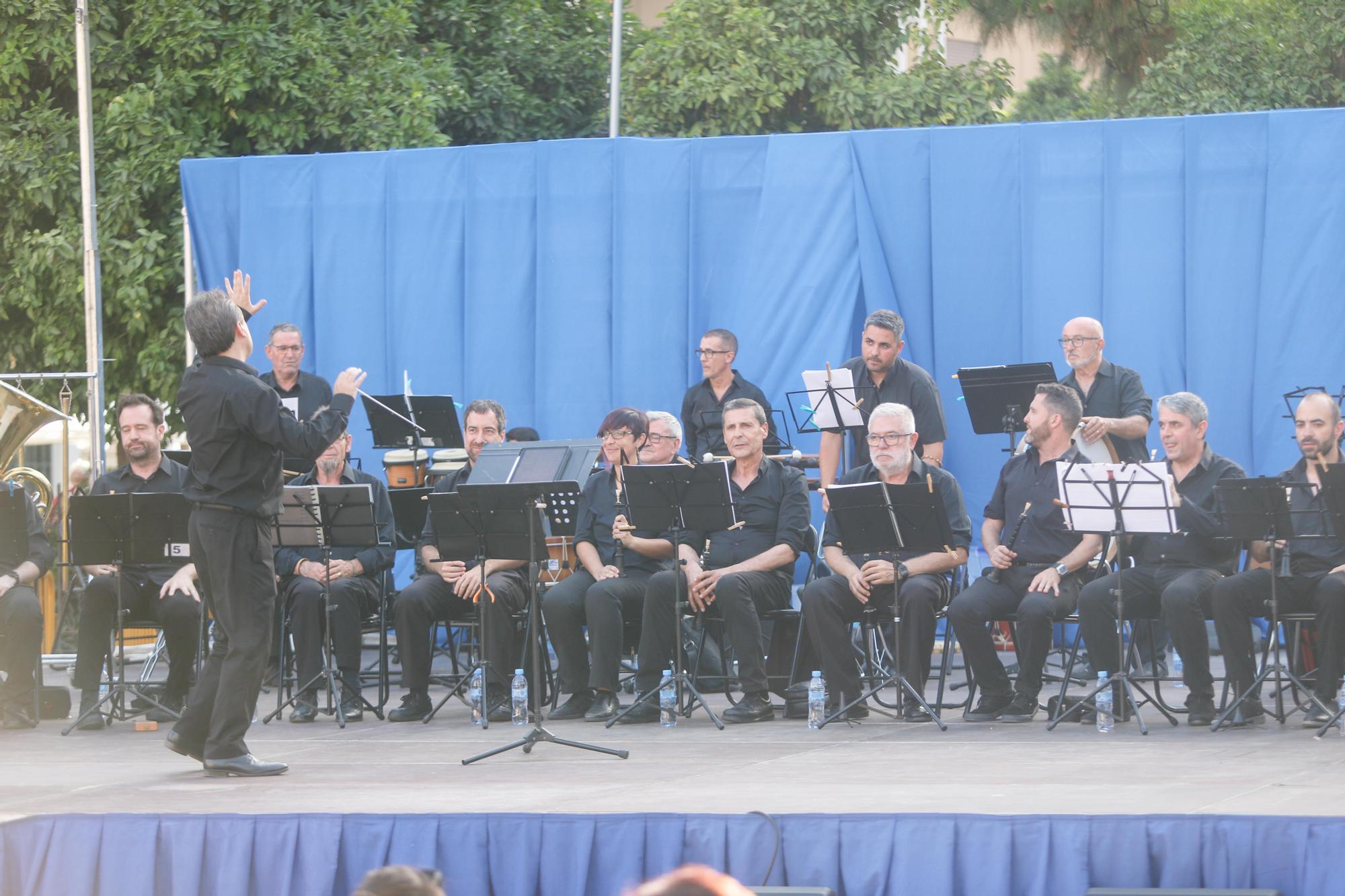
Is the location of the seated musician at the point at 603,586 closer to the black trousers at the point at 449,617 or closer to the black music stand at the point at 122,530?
the black trousers at the point at 449,617

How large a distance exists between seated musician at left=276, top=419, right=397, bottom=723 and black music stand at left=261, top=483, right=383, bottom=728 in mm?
124

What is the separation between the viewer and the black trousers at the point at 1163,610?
7000 millimetres

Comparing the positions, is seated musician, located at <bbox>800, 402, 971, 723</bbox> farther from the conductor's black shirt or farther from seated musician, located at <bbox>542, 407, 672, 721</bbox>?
the conductor's black shirt

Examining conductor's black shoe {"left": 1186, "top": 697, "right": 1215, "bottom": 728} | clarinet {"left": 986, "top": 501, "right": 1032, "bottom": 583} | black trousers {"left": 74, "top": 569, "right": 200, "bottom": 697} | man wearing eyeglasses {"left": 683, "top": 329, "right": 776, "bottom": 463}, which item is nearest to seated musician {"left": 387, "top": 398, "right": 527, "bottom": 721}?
black trousers {"left": 74, "top": 569, "right": 200, "bottom": 697}

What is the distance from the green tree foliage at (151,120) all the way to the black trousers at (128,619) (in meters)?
4.46

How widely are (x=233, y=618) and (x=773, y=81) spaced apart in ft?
28.2

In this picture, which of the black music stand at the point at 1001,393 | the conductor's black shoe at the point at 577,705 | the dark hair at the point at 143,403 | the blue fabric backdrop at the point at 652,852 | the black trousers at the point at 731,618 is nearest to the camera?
the blue fabric backdrop at the point at 652,852

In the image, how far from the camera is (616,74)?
1295 cm

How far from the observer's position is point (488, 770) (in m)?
6.04

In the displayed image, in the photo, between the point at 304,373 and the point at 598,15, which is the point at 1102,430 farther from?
the point at 598,15

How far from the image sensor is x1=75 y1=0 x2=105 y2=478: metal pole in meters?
10.5

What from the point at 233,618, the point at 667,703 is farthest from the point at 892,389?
the point at 233,618

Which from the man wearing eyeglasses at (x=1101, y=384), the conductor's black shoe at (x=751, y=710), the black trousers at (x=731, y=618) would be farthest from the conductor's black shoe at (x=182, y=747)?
the man wearing eyeglasses at (x=1101, y=384)

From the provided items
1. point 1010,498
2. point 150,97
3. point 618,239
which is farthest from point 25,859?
point 150,97
